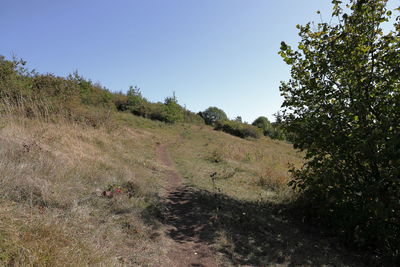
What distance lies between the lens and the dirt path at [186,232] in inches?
140

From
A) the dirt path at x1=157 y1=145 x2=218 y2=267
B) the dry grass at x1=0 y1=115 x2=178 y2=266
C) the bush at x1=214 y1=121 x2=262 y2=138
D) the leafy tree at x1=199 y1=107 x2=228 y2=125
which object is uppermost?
the leafy tree at x1=199 y1=107 x2=228 y2=125

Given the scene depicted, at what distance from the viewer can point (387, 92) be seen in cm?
456

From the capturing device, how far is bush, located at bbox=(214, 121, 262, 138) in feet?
138

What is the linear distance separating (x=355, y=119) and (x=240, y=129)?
125 ft

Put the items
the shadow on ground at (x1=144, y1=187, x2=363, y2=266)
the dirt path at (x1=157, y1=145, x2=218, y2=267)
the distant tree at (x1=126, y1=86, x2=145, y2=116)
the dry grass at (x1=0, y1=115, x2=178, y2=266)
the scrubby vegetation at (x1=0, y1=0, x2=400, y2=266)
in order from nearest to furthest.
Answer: the dry grass at (x1=0, y1=115, x2=178, y2=266), the scrubby vegetation at (x1=0, y1=0, x2=400, y2=266), the dirt path at (x1=157, y1=145, x2=218, y2=267), the shadow on ground at (x1=144, y1=187, x2=363, y2=266), the distant tree at (x1=126, y1=86, x2=145, y2=116)

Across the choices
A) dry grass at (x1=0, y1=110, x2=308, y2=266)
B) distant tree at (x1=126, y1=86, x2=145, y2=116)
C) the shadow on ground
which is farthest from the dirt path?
distant tree at (x1=126, y1=86, x2=145, y2=116)

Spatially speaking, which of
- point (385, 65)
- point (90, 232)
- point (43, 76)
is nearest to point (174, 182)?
point (90, 232)

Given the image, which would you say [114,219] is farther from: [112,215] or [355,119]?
[355,119]

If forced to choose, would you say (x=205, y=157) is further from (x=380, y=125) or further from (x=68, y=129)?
(x=380, y=125)

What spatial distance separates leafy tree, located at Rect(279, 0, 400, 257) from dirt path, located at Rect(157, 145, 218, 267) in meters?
2.84

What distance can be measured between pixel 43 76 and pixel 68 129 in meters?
11.0

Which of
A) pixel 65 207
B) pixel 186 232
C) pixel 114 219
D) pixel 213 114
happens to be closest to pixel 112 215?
pixel 114 219

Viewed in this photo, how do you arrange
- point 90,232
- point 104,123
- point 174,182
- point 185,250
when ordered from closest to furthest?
point 90,232 < point 185,250 < point 174,182 < point 104,123

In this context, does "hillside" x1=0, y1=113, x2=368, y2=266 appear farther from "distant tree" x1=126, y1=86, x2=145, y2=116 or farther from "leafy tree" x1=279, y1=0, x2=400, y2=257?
"distant tree" x1=126, y1=86, x2=145, y2=116
